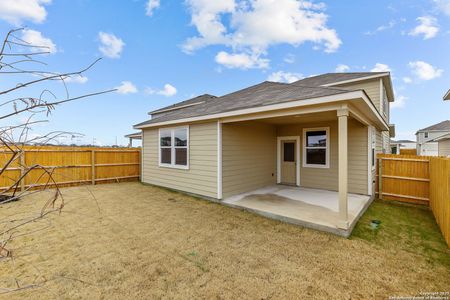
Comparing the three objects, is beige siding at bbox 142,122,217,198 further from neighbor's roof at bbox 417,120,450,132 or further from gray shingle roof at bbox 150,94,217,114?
neighbor's roof at bbox 417,120,450,132

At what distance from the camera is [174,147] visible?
7977 mm

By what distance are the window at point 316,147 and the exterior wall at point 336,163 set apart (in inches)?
5.1

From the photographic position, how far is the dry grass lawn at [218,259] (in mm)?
2645

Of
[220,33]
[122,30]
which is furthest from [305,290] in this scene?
[220,33]

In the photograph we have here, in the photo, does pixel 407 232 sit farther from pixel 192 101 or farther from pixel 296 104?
pixel 192 101

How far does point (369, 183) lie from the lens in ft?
22.3

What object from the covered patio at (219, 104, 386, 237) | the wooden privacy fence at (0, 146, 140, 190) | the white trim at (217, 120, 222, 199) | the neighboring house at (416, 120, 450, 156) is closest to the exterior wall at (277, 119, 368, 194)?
the covered patio at (219, 104, 386, 237)

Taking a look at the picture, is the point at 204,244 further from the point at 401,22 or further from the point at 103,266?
the point at 401,22

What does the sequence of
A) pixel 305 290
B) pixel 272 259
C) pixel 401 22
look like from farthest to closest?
pixel 401 22
pixel 272 259
pixel 305 290

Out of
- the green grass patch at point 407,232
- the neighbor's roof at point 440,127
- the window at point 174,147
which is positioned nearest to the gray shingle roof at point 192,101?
the window at point 174,147

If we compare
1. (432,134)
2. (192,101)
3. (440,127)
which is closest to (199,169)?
(192,101)

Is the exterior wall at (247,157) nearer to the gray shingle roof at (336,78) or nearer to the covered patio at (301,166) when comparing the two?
the covered patio at (301,166)

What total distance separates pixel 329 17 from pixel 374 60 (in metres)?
4.59

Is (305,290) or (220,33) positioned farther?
(220,33)
